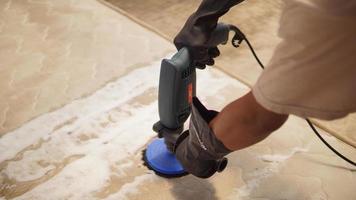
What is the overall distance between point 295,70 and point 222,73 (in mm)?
866

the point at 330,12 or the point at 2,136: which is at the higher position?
the point at 330,12

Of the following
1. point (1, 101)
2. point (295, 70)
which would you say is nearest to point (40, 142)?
point (1, 101)

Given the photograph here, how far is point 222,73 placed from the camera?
1.53m

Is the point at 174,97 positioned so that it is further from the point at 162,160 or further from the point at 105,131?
the point at 105,131

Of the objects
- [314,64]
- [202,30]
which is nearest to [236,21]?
Result: [202,30]

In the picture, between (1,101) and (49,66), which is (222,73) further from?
(1,101)

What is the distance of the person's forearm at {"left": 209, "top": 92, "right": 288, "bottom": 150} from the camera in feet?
2.52

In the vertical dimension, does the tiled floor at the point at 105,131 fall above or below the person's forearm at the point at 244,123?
below

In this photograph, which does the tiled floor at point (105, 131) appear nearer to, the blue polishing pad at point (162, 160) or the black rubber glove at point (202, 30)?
the blue polishing pad at point (162, 160)

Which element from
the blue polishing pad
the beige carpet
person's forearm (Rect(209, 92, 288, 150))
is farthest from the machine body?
the beige carpet

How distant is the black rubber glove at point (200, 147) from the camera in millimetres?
905

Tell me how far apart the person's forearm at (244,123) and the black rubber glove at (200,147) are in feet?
0.10

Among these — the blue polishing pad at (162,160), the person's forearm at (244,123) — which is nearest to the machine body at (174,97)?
the blue polishing pad at (162,160)

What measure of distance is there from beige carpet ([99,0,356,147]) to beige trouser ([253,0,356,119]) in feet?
2.63
